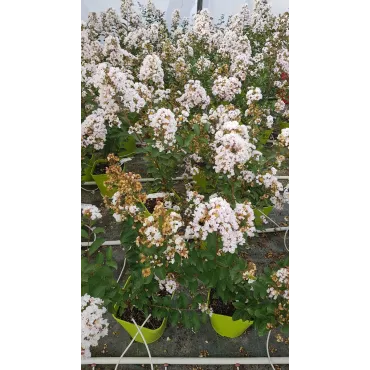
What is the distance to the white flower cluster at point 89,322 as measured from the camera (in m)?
0.77

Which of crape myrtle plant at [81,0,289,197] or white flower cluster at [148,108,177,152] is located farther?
white flower cluster at [148,108,177,152]

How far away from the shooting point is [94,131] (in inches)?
44.6

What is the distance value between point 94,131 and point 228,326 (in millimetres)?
778

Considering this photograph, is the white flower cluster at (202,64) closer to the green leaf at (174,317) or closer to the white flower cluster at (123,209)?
the white flower cluster at (123,209)

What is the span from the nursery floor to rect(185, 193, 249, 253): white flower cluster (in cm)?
14

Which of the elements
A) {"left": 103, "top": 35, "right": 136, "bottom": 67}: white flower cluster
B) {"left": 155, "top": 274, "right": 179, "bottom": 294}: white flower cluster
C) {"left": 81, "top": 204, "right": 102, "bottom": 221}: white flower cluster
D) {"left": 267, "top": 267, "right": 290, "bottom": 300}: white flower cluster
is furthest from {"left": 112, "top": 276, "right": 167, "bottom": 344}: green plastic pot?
{"left": 103, "top": 35, "right": 136, "bottom": 67}: white flower cluster

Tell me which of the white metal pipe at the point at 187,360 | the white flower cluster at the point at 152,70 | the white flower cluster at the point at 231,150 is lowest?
the white metal pipe at the point at 187,360

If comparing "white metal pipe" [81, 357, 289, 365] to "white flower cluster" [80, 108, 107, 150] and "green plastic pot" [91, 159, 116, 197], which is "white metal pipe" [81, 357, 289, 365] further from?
"white flower cluster" [80, 108, 107, 150]

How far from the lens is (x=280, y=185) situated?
37.0 inches

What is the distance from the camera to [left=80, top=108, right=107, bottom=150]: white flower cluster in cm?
111

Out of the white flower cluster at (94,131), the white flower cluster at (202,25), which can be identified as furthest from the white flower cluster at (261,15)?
the white flower cluster at (94,131)

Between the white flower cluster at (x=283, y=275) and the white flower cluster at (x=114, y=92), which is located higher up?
the white flower cluster at (x=114, y=92)

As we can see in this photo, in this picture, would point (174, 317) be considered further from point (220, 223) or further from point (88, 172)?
point (88, 172)
